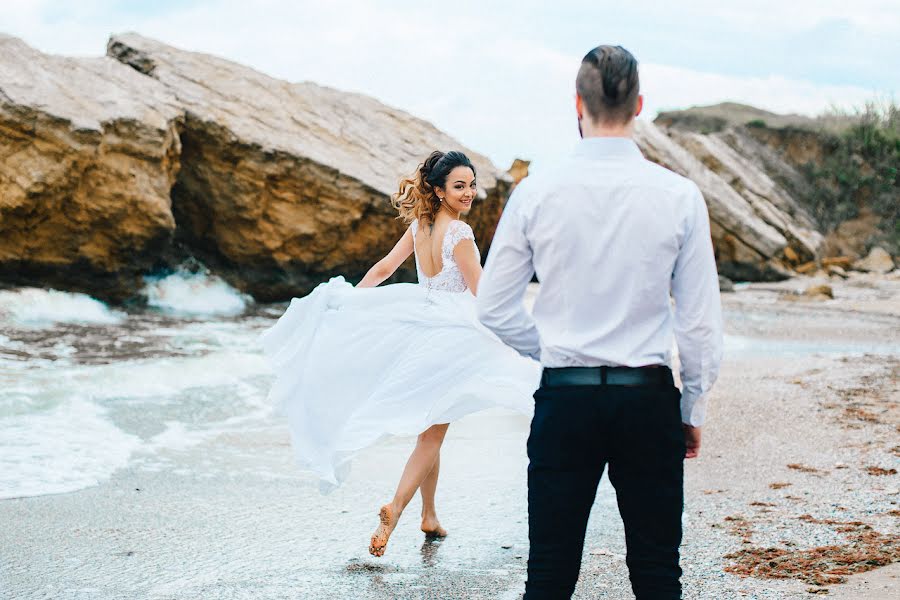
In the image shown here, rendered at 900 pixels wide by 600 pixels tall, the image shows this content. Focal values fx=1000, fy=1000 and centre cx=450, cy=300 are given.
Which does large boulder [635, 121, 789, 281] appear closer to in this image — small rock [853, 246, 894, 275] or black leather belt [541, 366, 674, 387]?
small rock [853, 246, 894, 275]

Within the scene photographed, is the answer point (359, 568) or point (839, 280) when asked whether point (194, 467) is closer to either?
point (359, 568)

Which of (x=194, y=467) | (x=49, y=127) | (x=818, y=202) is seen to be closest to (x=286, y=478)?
(x=194, y=467)

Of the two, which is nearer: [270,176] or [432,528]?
[432,528]

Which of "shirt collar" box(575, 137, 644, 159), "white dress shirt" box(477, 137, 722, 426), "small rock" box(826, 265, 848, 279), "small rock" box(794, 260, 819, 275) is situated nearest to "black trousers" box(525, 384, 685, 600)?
"white dress shirt" box(477, 137, 722, 426)

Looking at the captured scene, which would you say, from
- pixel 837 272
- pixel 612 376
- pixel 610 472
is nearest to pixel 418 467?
pixel 610 472

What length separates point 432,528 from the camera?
5.05 meters

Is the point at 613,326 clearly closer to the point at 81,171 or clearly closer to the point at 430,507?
the point at 430,507

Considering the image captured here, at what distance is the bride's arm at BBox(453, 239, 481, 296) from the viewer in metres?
4.86

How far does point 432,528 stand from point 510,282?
260 cm

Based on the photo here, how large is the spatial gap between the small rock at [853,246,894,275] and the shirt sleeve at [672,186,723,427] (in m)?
26.5

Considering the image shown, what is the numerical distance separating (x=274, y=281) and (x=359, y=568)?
13387 mm

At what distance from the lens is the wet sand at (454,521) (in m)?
4.32

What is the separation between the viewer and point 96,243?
48.5 feet

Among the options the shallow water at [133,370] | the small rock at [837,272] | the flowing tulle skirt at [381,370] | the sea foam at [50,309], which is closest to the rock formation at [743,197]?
the small rock at [837,272]
